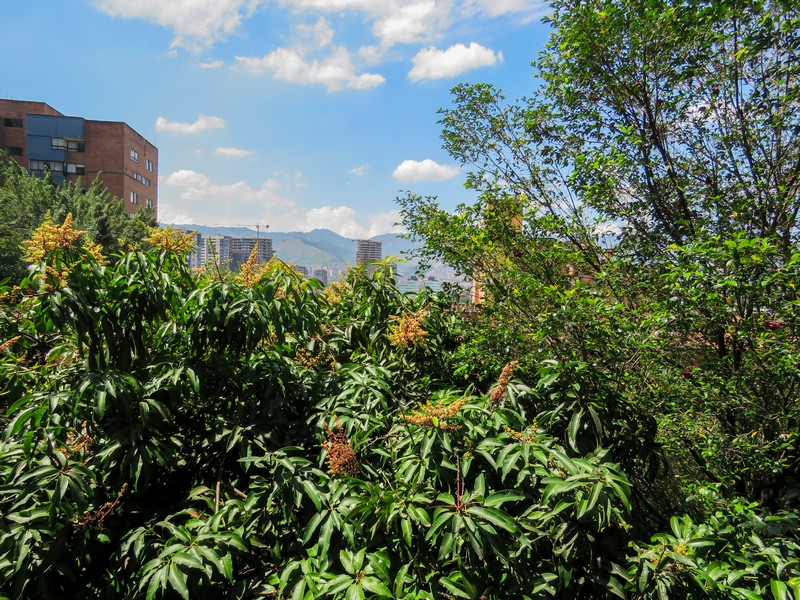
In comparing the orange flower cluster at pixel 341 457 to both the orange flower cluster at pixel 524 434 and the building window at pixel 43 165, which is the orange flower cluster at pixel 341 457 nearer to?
the orange flower cluster at pixel 524 434

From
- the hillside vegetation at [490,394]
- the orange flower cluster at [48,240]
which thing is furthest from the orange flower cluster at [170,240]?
the orange flower cluster at [48,240]

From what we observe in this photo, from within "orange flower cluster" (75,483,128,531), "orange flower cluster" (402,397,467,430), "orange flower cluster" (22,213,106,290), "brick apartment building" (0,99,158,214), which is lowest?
"orange flower cluster" (75,483,128,531)

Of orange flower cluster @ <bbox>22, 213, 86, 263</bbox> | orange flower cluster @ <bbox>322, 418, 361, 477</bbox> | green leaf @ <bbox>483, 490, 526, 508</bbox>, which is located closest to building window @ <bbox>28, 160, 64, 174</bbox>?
orange flower cluster @ <bbox>22, 213, 86, 263</bbox>

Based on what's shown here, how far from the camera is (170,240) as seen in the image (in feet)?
9.05

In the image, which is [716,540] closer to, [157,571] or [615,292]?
[615,292]

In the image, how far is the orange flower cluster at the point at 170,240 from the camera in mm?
2723

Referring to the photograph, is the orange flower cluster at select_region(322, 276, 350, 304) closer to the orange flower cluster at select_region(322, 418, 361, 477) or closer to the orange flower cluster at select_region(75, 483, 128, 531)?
the orange flower cluster at select_region(322, 418, 361, 477)

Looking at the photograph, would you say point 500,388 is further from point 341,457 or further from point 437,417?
point 341,457

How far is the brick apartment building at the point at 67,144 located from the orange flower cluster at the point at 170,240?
1790 inches

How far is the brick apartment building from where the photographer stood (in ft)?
130

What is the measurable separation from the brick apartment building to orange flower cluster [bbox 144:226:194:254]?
45454 millimetres

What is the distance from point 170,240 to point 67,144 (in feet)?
161

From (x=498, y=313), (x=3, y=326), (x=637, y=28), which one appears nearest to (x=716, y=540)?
(x=498, y=313)

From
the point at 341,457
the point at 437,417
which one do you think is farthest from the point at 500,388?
the point at 341,457
